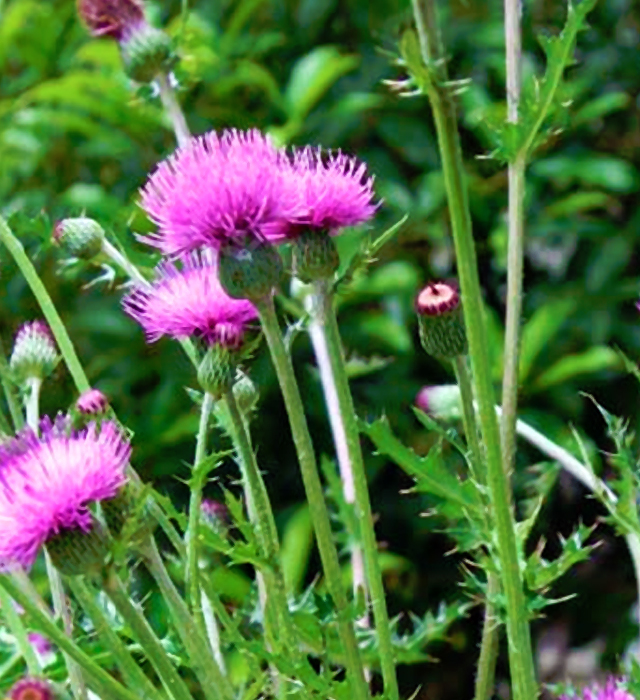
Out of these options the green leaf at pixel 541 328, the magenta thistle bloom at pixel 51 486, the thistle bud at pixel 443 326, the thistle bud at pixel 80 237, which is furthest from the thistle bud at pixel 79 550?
the green leaf at pixel 541 328

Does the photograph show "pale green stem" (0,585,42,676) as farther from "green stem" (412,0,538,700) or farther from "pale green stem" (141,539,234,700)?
"green stem" (412,0,538,700)

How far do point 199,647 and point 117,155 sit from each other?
5.03 ft

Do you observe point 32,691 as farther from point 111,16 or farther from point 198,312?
point 111,16

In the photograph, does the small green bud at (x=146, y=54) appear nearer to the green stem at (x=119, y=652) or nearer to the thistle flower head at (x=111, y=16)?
the thistle flower head at (x=111, y=16)

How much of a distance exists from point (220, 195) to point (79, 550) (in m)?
0.20

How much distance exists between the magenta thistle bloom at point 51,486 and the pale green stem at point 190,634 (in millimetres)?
51

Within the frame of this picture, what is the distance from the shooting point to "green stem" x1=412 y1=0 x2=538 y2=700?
0.75 m

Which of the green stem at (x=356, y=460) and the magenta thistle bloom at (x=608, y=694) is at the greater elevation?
the green stem at (x=356, y=460)

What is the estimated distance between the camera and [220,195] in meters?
0.88

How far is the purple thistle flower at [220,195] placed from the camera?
876 millimetres

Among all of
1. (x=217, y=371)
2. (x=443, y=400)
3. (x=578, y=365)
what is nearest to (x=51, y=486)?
(x=217, y=371)

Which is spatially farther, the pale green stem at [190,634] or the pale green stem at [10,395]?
the pale green stem at [10,395]

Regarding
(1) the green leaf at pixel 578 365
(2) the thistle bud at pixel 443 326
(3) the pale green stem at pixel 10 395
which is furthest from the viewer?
(1) the green leaf at pixel 578 365

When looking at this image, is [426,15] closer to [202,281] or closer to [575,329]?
[202,281]
